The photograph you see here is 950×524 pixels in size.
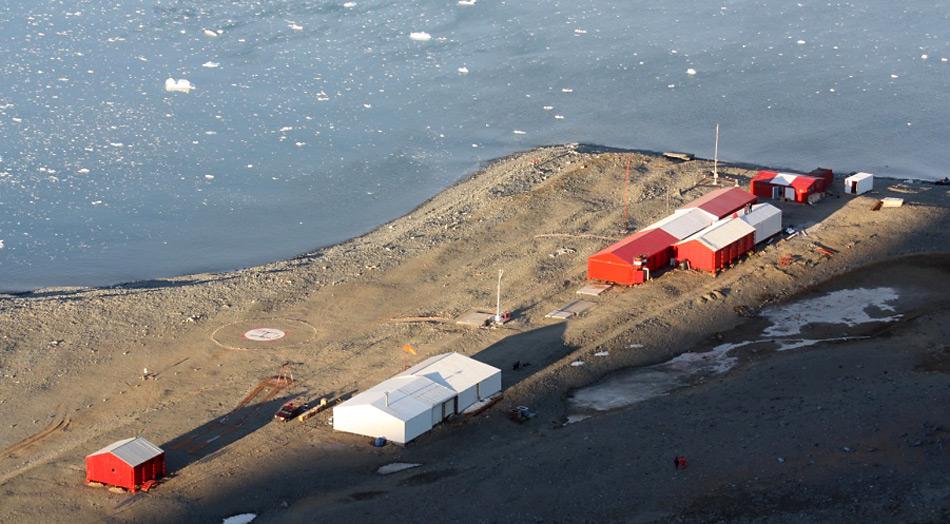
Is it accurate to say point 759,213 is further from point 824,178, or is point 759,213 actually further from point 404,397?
point 404,397

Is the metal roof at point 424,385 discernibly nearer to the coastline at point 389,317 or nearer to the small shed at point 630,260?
the coastline at point 389,317

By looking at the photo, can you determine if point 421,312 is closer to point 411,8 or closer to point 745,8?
point 411,8

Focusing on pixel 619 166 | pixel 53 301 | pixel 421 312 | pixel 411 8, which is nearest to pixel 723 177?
pixel 619 166

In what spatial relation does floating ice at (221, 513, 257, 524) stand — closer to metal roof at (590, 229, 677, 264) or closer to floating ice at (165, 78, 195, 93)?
metal roof at (590, 229, 677, 264)

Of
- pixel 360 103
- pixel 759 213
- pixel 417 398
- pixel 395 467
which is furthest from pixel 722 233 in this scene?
pixel 360 103

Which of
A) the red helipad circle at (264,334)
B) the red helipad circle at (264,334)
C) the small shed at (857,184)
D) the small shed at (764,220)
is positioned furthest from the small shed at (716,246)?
the red helipad circle at (264,334)

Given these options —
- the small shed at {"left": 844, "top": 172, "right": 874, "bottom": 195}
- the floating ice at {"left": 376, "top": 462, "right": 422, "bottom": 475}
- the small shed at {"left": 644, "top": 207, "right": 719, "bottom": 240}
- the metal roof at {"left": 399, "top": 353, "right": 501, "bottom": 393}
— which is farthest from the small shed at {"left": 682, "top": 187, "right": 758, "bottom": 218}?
the floating ice at {"left": 376, "top": 462, "right": 422, "bottom": 475}
